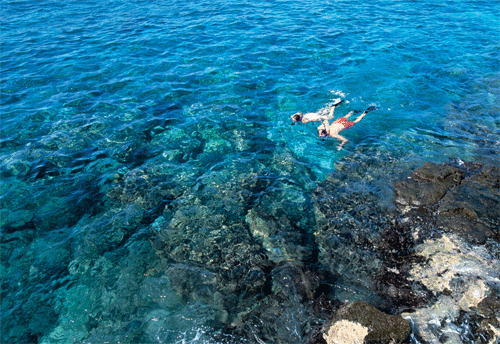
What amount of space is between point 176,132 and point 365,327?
9599 mm

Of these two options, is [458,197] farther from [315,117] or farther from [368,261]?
[315,117]

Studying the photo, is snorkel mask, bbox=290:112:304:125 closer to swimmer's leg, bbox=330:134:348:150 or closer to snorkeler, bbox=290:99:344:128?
snorkeler, bbox=290:99:344:128

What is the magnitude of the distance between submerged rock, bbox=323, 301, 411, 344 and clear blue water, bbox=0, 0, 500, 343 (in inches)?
41.3

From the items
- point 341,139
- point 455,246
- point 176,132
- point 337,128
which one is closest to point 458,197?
point 455,246

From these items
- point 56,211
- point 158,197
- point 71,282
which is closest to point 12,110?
A: point 56,211

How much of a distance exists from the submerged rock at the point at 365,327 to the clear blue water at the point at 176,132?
41.3 inches

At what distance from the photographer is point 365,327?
5844 millimetres

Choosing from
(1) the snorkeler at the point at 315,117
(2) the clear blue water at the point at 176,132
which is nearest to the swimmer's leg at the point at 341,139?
(2) the clear blue water at the point at 176,132

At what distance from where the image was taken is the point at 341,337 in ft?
19.4

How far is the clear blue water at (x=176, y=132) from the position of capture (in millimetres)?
7605

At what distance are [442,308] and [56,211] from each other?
35.3ft

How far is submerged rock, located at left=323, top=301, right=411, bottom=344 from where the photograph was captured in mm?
5734

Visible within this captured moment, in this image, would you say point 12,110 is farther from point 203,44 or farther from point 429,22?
point 429,22

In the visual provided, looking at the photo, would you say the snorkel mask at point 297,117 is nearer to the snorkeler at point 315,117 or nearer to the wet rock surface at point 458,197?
the snorkeler at point 315,117
